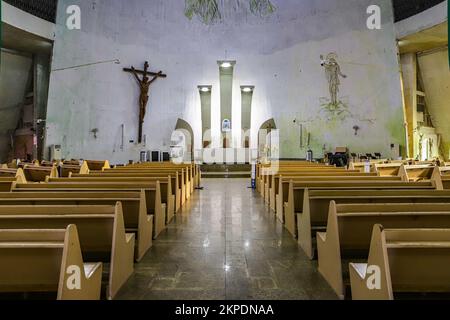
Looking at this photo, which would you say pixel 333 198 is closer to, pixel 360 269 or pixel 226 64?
pixel 360 269

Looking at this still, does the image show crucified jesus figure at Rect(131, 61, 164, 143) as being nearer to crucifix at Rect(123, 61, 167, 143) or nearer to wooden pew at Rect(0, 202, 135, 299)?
crucifix at Rect(123, 61, 167, 143)

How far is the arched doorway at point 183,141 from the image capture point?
11500 mm

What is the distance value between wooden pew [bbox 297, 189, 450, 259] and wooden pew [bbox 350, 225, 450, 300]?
1.05 meters

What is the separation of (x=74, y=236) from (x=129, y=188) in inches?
70.9

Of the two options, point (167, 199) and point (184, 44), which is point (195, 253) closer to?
point (167, 199)

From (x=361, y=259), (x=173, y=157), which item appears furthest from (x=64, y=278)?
(x=173, y=157)

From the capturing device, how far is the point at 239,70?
458 inches

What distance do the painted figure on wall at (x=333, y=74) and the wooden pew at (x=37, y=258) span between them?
11.3 metres

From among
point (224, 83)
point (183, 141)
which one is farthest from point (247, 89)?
point (183, 141)

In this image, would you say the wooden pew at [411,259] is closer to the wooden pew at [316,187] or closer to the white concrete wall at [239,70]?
the wooden pew at [316,187]

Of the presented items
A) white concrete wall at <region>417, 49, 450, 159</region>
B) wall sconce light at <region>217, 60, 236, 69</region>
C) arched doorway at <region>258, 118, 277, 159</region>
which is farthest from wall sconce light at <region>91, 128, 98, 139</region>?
white concrete wall at <region>417, 49, 450, 159</region>

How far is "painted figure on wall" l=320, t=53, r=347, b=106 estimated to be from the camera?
443 inches

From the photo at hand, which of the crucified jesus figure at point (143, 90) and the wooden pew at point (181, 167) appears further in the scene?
the crucified jesus figure at point (143, 90)

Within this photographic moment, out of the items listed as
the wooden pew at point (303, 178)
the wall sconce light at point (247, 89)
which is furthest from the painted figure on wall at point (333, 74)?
the wooden pew at point (303, 178)
